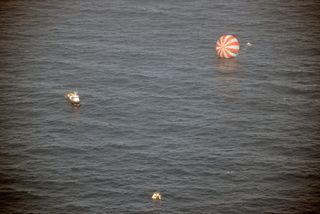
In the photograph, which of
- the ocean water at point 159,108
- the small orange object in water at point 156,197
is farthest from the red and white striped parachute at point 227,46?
the small orange object in water at point 156,197

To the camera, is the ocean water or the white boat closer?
the ocean water

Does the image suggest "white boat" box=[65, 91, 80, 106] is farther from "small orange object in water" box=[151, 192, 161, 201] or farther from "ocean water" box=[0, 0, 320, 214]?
"small orange object in water" box=[151, 192, 161, 201]

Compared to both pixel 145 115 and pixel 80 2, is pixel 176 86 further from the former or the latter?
pixel 80 2

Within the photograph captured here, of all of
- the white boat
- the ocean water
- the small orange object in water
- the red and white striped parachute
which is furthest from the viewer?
the red and white striped parachute

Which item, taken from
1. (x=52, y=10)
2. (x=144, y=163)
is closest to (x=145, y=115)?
(x=144, y=163)

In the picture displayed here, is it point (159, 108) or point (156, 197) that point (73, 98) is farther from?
point (156, 197)

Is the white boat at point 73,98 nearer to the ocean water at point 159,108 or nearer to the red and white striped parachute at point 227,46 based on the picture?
the ocean water at point 159,108

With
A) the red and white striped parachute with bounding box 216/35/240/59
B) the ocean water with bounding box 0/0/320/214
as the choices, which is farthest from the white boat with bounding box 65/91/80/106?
the red and white striped parachute with bounding box 216/35/240/59
